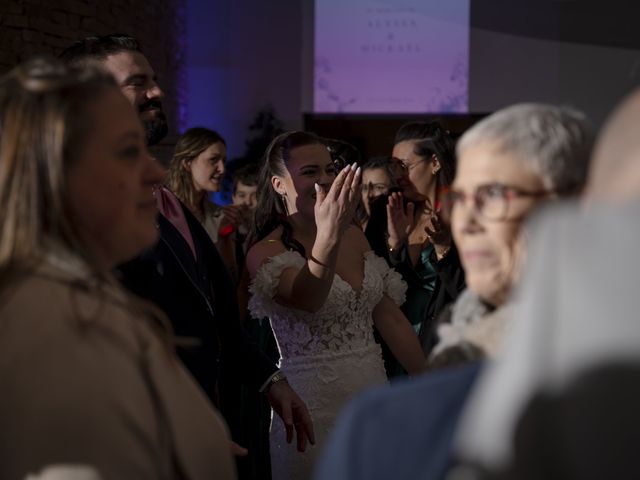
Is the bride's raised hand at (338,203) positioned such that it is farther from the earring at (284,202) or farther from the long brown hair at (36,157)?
the long brown hair at (36,157)

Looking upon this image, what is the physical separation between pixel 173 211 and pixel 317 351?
78 centimetres

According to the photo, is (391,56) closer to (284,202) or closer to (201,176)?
(201,176)

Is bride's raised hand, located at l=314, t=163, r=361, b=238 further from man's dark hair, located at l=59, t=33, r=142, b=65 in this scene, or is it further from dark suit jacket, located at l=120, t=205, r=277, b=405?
man's dark hair, located at l=59, t=33, r=142, b=65

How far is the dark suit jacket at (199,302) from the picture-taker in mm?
2092

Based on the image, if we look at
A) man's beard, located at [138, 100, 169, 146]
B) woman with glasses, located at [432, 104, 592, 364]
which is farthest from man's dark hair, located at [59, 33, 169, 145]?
woman with glasses, located at [432, 104, 592, 364]

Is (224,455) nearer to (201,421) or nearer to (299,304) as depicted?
(201,421)

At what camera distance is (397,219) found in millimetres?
4031

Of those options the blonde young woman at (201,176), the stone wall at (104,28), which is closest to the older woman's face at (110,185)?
the blonde young woman at (201,176)

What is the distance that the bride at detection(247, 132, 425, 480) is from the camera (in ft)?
9.22

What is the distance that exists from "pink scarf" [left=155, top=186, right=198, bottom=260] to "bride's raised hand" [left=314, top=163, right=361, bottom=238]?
0.43 metres

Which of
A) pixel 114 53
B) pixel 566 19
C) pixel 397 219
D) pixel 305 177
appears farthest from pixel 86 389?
pixel 566 19

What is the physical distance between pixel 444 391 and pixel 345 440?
0.12 meters

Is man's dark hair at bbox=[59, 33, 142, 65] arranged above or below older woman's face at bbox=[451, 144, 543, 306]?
above

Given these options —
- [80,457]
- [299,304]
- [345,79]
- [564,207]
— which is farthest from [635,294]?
[345,79]
